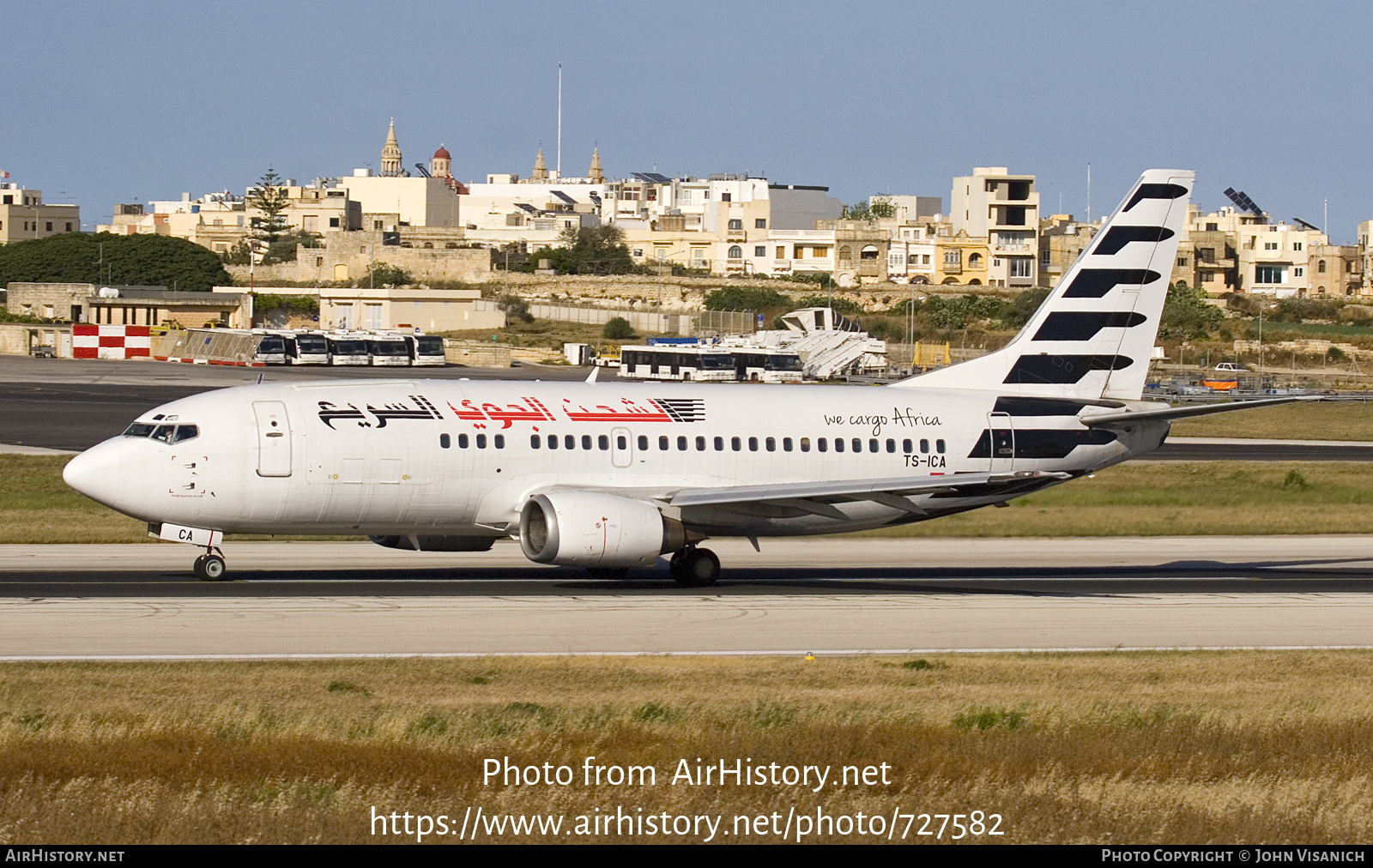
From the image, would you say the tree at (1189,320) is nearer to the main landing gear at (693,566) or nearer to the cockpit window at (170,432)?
the main landing gear at (693,566)

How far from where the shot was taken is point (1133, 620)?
2952 cm

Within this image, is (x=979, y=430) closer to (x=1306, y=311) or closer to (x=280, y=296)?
(x=280, y=296)

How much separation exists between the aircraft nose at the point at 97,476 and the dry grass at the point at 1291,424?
198ft

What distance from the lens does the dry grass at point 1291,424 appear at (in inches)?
3310

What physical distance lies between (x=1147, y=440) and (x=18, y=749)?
2681cm

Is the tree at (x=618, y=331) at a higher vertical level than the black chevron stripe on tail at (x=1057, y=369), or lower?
higher

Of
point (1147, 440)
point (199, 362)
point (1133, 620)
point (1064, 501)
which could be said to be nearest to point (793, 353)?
point (199, 362)

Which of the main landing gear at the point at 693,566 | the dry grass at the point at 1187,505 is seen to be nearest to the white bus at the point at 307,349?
the dry grass at the point at 1187,505

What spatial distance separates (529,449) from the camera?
3278 centimetres

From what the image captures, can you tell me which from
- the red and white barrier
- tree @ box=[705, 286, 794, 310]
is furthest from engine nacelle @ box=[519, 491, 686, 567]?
tree @ box=[705, 286, 794, 310]

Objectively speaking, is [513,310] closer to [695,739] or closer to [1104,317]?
[1104,317]

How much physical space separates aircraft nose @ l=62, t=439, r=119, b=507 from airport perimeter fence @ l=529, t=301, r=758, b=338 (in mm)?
137820

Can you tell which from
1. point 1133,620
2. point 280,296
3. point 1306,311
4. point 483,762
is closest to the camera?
point 483,762

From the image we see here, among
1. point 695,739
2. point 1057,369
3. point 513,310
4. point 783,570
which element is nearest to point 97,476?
point 783,570
